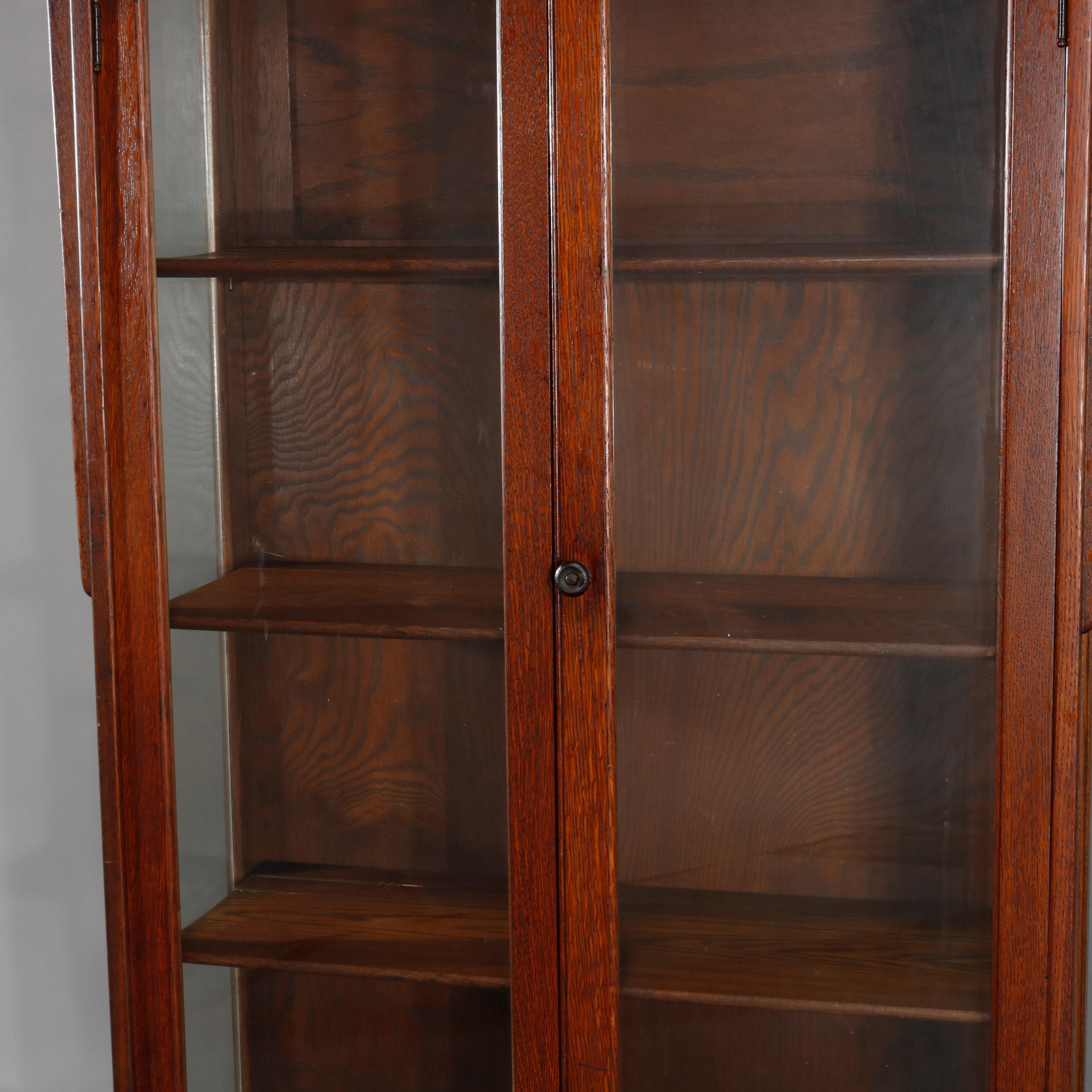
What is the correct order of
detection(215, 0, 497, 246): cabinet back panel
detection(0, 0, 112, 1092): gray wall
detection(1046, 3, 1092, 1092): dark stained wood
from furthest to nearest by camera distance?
1. detection(0, 0, 112, 1092): gray wall
2. detection(215, 0, 497, 246): cabinet back panel
3. detection(1046, 3, 1092, 1092): dark stained wood

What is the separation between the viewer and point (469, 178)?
3.31ft

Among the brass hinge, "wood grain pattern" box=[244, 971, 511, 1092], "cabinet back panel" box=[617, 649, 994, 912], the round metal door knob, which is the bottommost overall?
"wood grain pattern" box=[244, 971, 511, 1092]

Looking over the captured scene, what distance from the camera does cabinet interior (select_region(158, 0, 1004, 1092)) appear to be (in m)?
0.98

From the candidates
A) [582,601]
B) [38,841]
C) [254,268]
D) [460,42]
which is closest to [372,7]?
[460,42]

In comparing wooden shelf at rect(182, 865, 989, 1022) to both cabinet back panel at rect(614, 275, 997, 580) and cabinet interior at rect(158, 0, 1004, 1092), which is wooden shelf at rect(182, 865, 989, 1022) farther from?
cabinet back panel at rect(614, 275, 997, 580)

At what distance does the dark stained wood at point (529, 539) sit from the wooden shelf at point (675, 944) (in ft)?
0.13

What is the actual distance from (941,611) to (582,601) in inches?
11.4

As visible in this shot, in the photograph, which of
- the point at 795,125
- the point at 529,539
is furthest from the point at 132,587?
the point at 795,125

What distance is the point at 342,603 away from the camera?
109cm

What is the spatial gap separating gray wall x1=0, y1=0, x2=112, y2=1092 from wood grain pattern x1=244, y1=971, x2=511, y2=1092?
57 centimetres

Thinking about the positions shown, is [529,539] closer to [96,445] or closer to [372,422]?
[372,422]

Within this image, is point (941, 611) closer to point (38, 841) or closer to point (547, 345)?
point (547, 345)

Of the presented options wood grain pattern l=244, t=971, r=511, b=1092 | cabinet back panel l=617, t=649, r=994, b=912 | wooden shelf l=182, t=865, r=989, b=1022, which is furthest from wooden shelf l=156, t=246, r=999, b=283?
wood grain pattern l=244, t=971, r=511, b=1092

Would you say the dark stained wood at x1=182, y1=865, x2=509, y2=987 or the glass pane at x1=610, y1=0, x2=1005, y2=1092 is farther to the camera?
the dark stained wood at x1=182, y1=865, x2=509, y2=987
